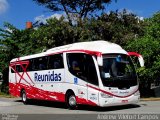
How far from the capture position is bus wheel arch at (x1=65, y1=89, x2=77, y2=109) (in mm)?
20164

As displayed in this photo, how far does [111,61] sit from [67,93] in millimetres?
3157

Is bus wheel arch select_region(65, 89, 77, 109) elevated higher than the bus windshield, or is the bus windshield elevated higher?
the bus windshield

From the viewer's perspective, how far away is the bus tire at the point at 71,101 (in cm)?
2016

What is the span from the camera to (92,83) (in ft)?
61.2

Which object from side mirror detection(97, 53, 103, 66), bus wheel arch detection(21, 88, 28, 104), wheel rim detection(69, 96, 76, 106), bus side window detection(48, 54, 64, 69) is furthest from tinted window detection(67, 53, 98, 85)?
bus wheel arch detection(21, 88, 28, 104)

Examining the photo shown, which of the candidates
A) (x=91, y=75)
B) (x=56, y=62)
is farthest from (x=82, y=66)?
(x=56, y=62)

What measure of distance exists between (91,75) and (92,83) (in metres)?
0.37

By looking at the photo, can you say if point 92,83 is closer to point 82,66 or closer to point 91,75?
point 91,75

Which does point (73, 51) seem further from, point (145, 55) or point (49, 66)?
point (145, 55)

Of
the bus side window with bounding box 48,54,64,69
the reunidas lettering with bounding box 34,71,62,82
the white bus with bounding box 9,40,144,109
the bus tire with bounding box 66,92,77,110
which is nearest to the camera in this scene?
the white bus with bounding box 9,40,144,109

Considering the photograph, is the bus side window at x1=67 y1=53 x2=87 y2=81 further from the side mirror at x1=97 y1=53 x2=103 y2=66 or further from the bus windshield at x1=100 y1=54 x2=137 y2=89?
the side mirror at x1=97 y1=53 x2=103 y2=66

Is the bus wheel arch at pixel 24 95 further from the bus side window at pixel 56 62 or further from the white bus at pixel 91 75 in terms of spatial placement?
the bus side window at pixel 56 62

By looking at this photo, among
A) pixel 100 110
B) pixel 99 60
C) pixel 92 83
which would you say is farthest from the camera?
pixel 100 110

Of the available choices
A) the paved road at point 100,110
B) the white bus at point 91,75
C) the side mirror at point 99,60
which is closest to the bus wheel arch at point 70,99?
the white bus at point 91,75
